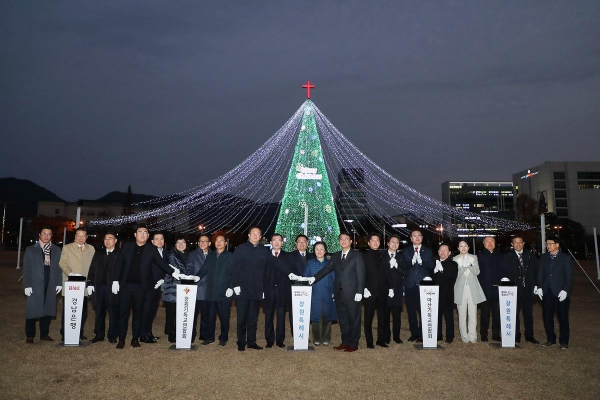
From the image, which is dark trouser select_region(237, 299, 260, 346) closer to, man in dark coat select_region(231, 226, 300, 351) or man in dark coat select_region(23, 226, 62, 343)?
man in dark coat select_region(231, 226, 300, 351)

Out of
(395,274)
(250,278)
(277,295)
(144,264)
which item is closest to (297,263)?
(277,295)

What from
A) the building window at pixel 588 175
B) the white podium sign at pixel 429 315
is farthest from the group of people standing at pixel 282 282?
the building window at pixel 588 175

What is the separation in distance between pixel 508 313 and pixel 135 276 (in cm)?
579

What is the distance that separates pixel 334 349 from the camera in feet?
21.2

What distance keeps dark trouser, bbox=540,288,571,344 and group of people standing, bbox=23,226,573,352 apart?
0.05ft

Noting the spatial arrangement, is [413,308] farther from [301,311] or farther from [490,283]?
[301,311]

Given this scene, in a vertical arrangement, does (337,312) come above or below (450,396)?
above

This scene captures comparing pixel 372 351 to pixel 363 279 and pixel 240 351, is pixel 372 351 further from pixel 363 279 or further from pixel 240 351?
pixel 240 351

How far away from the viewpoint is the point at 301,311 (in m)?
6.28

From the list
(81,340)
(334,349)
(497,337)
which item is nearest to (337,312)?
(334,349)

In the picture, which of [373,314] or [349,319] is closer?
[349,319]

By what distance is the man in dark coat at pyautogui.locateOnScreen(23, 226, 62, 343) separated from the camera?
6520 millimetres

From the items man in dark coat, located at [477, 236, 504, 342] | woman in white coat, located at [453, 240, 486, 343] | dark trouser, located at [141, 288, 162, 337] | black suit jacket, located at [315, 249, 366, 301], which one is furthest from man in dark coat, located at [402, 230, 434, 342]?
dark trouser, located at [141, 288, 162, 337]

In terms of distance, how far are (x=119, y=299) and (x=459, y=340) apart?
551cm
